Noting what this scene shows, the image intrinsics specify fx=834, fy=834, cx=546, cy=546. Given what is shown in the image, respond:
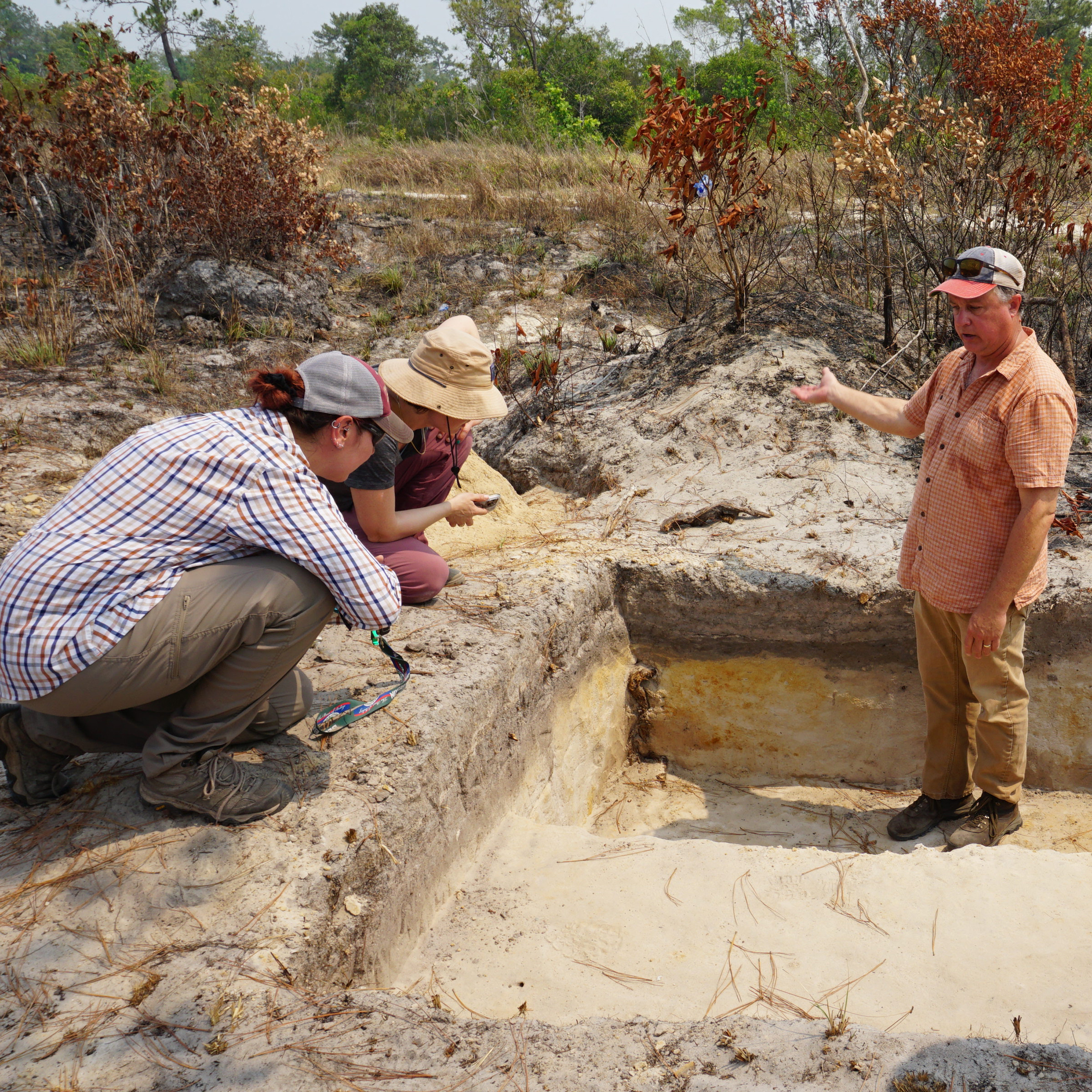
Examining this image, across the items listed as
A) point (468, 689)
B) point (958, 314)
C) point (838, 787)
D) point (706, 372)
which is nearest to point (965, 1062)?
point (468, 689)

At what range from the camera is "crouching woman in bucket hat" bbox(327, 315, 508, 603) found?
3.23 metres

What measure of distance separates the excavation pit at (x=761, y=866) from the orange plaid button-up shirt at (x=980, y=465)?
3.01ft

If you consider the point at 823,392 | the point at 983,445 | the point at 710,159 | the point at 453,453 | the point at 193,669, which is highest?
the point at 710,159

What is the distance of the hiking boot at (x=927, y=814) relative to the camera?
341 cm

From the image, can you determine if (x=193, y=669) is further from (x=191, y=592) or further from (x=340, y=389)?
(x=340, y=389)

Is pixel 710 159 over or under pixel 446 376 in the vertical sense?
over

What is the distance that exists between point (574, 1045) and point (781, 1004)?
26.4 inches

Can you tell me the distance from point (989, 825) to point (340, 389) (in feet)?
9.45

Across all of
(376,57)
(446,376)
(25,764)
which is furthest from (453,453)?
(376,57)

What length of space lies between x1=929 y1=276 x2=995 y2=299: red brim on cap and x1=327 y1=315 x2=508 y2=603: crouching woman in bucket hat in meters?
1.64

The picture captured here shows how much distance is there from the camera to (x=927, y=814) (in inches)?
135

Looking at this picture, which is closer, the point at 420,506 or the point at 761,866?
the point at 761,866

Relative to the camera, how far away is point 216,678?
7.42 ft

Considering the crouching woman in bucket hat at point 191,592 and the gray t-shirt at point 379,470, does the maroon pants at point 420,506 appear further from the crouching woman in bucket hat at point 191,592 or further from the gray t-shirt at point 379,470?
the crouching woman in bucket hat at point 191,592
